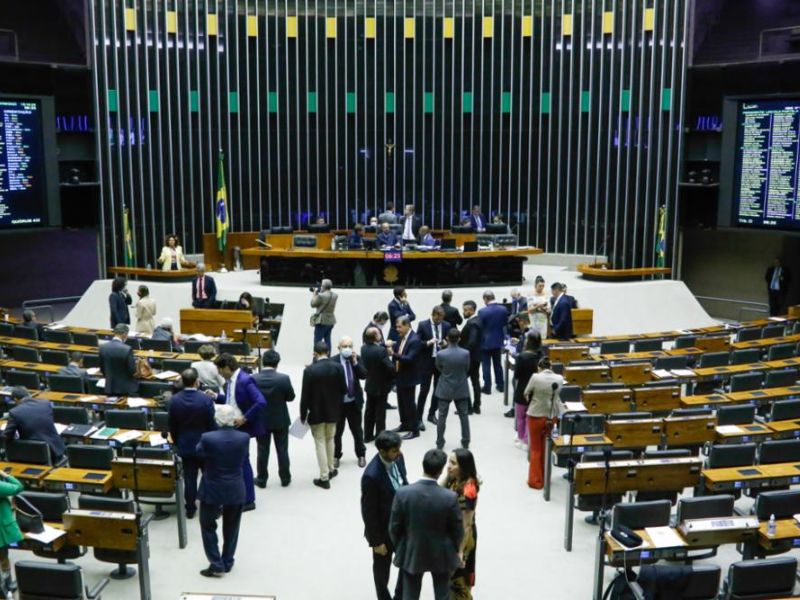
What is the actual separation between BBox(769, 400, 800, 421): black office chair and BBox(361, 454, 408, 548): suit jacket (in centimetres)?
487

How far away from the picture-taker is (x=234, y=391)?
25.5 ft

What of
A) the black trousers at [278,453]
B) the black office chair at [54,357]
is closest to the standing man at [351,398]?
the black trousers at [278,453]

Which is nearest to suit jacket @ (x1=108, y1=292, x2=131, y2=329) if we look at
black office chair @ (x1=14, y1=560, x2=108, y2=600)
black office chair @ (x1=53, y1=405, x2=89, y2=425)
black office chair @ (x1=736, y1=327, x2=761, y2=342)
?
black office chair @ (x1=53, y1=405, x2=89, y2=425)

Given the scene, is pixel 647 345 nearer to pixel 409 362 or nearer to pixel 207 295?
pixel 409 362

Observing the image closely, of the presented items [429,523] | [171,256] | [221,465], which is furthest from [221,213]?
[429,523]

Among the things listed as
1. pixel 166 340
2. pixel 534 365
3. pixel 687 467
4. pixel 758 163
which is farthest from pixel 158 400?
pixel 758 163

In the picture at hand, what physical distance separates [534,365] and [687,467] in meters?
2.39

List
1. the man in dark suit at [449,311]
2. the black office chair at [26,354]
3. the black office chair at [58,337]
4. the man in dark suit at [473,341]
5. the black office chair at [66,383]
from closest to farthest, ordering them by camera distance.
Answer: the black office chair at [66,383] < the man in dark suit at [473,341] < the man in dark suit at [449,311] < the black office chair at [26,354] < the black office chair at [58,337]

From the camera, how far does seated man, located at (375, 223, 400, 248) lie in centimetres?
1611

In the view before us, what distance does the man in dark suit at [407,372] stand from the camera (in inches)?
380

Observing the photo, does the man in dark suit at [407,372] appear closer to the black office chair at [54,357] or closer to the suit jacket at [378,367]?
the suit jacket at [378,367]

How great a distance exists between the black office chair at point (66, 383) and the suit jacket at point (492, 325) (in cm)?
491

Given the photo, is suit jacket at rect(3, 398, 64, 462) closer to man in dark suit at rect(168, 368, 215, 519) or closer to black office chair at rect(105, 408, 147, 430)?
black office chair at rect(105, 408, 147, 430)

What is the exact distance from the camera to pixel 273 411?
8.23 m
